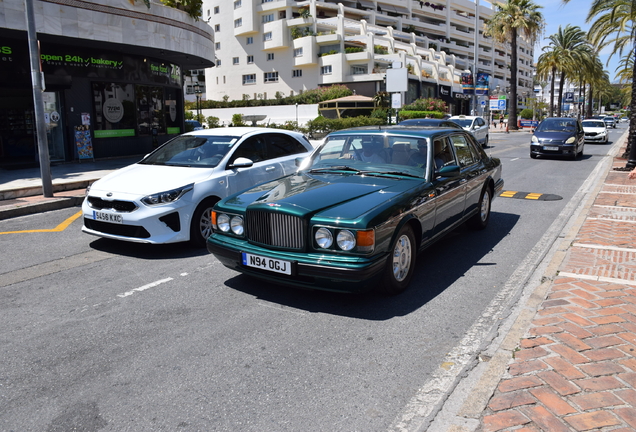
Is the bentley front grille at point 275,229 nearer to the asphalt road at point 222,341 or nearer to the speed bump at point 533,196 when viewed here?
the asphalt road at point 222,341

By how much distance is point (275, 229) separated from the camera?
4816mm

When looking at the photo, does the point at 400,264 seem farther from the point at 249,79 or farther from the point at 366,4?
the point at 366,4

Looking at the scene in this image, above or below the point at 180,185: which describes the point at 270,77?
above

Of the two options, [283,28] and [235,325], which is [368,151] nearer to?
[235,325]

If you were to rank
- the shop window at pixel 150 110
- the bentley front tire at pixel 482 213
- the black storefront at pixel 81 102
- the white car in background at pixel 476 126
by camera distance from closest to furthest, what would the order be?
the bentley front tire at pixel 482 213, the black storefront at pixel 81 102, the shop window at pixel 150 110, the white car in background at pixel 476 126

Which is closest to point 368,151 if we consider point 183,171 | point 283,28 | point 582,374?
point 183,171

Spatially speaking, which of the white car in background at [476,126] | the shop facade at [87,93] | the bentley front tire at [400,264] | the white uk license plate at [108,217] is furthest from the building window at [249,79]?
the bentley front tire at [400,264]

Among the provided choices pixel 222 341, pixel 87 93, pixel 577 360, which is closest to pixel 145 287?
pixel 222 341

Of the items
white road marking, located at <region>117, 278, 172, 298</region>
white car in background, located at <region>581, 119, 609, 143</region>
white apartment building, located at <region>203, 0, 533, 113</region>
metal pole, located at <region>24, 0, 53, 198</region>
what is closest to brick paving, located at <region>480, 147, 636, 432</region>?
white road marking, located at <region>117, 278, 172, 298</region>

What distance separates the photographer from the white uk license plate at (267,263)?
4.67m

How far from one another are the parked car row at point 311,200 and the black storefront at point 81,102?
32.9ft

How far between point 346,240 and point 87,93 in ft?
52.5

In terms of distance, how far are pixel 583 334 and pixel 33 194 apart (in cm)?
1154

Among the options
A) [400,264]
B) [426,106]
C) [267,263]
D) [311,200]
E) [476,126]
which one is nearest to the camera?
[267,263]
